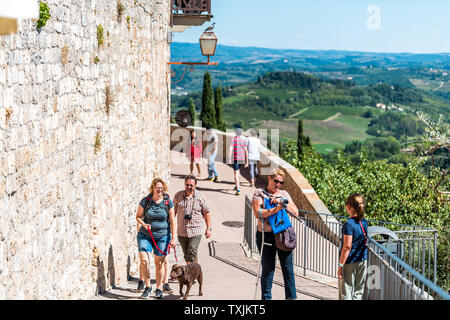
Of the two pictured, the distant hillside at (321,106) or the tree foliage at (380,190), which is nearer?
the tree foliage at (380,190)

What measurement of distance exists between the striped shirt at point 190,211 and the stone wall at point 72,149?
2.82 ft

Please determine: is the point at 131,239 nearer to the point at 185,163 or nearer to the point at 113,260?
the point at 113,260

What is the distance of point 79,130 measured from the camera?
19.5 feet

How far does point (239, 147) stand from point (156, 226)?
274 inches

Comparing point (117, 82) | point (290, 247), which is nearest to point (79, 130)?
point (117, 82)

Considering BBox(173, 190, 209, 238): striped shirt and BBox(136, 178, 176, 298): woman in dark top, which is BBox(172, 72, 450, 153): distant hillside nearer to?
BBox(173, 190, 209, 238): striped shirt

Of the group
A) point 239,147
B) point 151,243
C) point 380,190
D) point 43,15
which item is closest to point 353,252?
point 151,243

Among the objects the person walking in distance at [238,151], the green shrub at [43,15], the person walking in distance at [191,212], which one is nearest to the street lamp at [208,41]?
the person walking in distance at [238,151]

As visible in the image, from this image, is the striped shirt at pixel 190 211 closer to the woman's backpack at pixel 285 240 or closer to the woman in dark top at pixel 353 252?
the woman's backpack at pixel 285 240

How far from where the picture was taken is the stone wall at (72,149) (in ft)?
13.7

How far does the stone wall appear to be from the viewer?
419 centimetres

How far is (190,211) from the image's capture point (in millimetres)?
7094

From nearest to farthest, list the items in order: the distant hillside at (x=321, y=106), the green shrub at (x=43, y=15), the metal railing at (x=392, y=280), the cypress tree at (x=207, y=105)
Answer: the metal railing at (x=392, y=280) < the green shrub at (x=43, y=15) < the cypress tree at (x=207, y=105) < the distant hillside at (x=321, y=106)

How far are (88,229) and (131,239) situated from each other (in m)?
2.29
